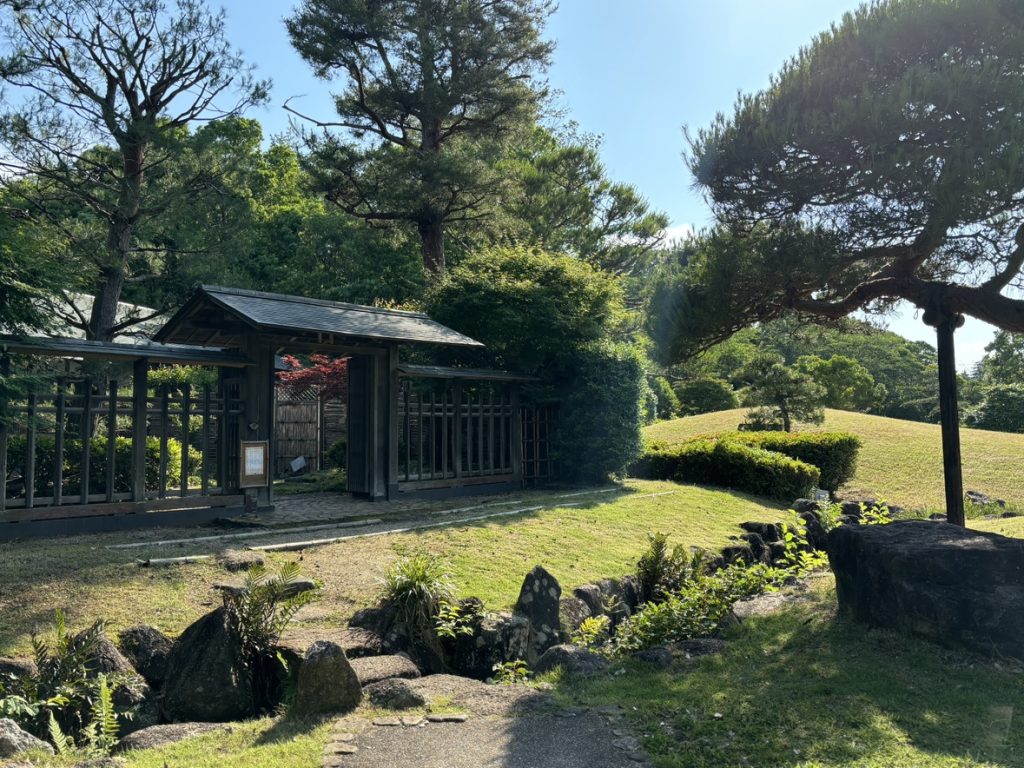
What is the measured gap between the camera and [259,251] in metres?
28.2

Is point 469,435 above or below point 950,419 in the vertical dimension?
below

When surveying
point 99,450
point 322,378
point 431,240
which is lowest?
point 99,450

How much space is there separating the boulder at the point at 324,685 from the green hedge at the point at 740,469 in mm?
12276

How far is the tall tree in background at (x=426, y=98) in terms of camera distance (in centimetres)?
1966

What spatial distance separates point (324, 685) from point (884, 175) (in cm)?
698

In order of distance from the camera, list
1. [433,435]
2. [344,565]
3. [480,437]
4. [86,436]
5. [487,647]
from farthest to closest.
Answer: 1. [480,437]
2. [433,435]
3. [86,436]
4. [344,565]
5. [487,647]

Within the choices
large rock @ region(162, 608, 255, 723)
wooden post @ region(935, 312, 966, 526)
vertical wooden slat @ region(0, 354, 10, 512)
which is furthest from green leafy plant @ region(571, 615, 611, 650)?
vertical wooden slat @ region(0, 354, 10, 512)

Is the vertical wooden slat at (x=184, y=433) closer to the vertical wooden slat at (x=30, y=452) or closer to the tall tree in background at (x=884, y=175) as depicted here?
the vertical wooden slat at (x=30, y=452)

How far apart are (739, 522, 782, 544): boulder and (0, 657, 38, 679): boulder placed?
9.66m

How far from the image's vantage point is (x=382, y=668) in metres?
5.20

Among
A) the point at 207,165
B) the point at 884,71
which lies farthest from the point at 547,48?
the point at 884,71

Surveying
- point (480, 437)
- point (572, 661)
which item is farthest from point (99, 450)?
point (572, 661)

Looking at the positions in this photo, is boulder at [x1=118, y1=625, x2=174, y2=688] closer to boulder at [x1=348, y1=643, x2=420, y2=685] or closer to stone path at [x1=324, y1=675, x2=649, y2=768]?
boulder at [x1=348, y1=643, x2=420, y2=685]

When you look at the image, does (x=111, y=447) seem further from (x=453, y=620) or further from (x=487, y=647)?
(x=487, y=647)
